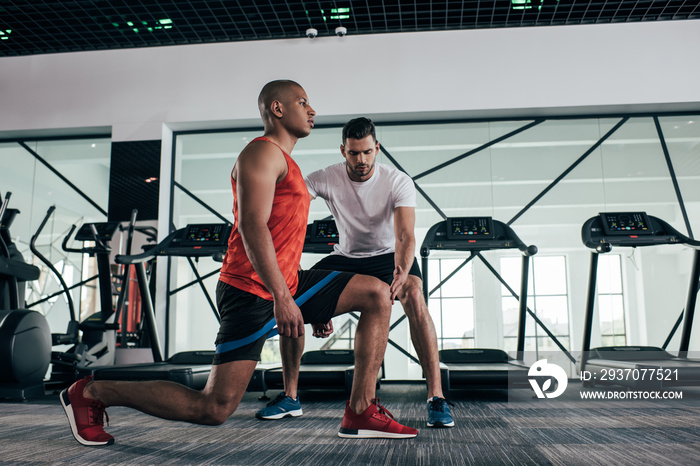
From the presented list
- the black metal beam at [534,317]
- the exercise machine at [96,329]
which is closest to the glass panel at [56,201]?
the exercise machine at [96,329]

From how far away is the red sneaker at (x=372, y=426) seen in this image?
75.0 inches

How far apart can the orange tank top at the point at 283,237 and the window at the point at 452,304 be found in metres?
3.16

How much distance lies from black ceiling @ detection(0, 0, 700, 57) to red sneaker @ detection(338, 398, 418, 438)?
12.0 feet

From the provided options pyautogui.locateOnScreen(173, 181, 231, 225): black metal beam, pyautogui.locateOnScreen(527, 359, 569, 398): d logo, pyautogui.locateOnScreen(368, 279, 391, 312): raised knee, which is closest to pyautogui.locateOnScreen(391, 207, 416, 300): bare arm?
pyautogui.locateOnScreen(368, 279, 391, 312): raised knee

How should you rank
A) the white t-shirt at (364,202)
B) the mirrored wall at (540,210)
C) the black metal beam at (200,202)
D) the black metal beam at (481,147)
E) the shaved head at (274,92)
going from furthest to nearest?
the black metal beam at (200,202) < the black metal beam at (481,147) < the mirrored wall at (540,210) < the white t-shirt at (364,202) < the shaved head at (274,92)

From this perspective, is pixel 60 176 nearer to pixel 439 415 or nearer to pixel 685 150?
pixel 439 415

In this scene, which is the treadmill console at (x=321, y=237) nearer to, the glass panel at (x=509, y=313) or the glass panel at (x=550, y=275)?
the glass panel at (x=509, y=313)

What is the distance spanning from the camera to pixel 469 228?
12.2ft

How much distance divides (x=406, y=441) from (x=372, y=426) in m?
0.13

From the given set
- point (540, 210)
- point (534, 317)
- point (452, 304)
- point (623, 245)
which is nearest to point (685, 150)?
point (540, 210)

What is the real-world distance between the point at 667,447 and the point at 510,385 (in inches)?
59.7

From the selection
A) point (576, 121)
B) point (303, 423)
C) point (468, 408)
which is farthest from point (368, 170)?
point (576, 121)

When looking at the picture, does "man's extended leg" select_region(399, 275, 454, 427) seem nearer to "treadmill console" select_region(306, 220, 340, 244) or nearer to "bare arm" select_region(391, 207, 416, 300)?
"bare arm" select_region(391, 207, 416, 300)

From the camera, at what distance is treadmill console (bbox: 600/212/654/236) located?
144 inches
